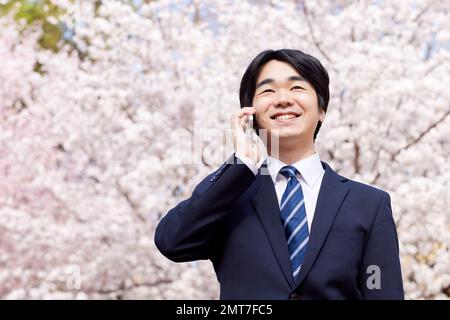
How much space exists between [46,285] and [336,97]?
3392 mm

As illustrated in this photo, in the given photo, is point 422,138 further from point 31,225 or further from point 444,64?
point 31,225

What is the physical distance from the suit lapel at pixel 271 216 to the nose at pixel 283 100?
232mm

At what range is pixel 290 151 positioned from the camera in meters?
2.39

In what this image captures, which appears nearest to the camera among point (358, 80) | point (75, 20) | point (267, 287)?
point (267, 287)

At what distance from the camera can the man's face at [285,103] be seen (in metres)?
2.35

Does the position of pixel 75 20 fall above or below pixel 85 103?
above

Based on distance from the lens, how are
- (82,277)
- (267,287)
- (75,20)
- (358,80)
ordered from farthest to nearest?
(75,20), (82,277), (358,80), (267,287)

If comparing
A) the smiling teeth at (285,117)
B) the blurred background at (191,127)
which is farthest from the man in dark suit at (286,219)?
the blurred background at (191,127)

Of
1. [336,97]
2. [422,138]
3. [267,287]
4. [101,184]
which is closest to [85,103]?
[101,184]

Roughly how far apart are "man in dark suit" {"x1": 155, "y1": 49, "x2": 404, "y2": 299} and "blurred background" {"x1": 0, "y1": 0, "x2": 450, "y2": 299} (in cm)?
357

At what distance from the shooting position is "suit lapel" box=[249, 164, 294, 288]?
218cm

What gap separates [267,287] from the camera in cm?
217

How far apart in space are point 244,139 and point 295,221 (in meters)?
0.32

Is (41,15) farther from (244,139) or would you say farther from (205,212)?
(205,212)
